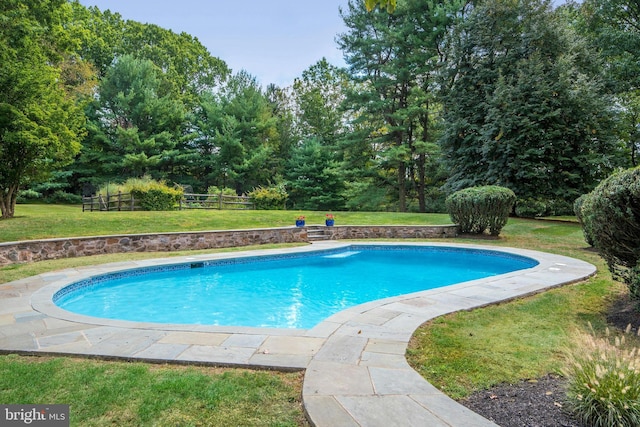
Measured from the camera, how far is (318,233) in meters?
12.4

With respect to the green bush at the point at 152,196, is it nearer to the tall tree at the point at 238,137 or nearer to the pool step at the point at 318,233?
the pool step at the point at 318,233

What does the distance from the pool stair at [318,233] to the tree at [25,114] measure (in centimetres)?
787

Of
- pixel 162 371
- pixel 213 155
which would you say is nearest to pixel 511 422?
pixel 162 371

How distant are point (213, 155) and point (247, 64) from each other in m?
A: 8.32

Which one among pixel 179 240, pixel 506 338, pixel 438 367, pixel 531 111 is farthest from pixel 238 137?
pixel 438 367

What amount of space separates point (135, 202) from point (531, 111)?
17144 millimetres

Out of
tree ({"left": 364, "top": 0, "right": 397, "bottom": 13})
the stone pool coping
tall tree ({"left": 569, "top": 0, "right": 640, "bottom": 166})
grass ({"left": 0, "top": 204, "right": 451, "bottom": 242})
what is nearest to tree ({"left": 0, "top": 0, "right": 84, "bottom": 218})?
grass ({"left": 0, "top": 204, "right": 451, "bottom": 242})

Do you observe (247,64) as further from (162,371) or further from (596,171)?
(162,371)

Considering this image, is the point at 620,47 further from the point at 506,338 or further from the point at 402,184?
the point at 506,338

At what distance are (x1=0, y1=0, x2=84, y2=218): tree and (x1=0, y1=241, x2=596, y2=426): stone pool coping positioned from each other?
6393 mm

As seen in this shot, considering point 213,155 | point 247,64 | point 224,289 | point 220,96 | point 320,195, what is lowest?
point 224,289

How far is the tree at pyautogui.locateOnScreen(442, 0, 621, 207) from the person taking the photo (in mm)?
14633

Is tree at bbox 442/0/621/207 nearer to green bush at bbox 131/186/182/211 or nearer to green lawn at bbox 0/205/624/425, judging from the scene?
green lawn at bbox 0/205/624/425

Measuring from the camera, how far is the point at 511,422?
6.70 ft
